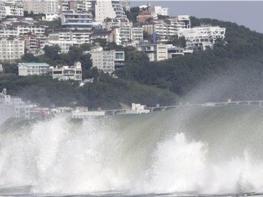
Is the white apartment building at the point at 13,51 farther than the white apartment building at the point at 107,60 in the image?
Yes

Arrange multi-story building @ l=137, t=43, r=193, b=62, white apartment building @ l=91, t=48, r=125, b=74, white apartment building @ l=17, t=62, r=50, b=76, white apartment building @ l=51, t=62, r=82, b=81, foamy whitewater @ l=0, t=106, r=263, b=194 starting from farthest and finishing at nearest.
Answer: multi-story building @ l=137, t=43, r=193, b=62
white apartment building @ l=91, t=48, r=125, b=74
white apartment building @ l=17, t=62, r=50, b=76
white apartment building @ l=51, t=62, r=82, b=81
foamy whitewater @ l=0, t=106, r=263, b=194

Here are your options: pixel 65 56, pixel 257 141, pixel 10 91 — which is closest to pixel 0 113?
pixel 10 91

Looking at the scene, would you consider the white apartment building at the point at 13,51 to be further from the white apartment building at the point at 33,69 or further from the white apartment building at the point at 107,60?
the white apartment building at the point at 33,69

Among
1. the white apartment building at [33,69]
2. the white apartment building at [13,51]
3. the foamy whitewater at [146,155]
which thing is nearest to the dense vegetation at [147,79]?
the white apartment building at [33,69]

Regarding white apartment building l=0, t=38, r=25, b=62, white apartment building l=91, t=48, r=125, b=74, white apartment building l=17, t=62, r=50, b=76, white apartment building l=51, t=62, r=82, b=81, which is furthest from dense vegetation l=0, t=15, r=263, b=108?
white apartment building l=0, t=38, r=25, b=62

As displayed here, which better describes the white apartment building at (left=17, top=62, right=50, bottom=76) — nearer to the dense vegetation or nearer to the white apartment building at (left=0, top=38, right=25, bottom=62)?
the dense vegetation
